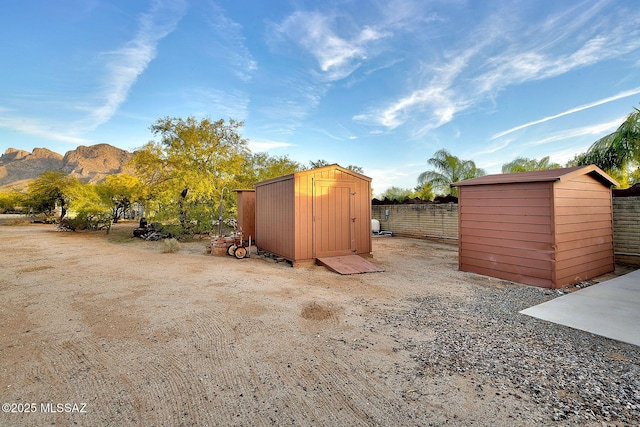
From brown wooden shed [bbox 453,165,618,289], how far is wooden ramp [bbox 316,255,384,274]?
7.19 feet

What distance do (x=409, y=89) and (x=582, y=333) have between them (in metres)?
10.1

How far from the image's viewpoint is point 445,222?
11266 millimetres

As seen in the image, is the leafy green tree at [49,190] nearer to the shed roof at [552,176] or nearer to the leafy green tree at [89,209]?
the leafy green tree at [89,209]

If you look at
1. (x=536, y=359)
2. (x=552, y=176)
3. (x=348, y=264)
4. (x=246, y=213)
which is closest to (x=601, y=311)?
(x=536, y=359)

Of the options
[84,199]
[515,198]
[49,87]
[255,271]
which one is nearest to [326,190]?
[255,271]

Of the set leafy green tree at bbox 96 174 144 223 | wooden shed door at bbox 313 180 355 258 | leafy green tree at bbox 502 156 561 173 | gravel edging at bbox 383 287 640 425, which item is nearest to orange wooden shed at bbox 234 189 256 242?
wooden shed door at bbox 313 180 355 258

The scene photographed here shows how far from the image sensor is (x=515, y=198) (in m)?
5.31

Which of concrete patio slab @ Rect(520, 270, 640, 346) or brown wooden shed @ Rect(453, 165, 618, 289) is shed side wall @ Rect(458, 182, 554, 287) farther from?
concrete patio slab @ Rect(520, 270, 640, 346)

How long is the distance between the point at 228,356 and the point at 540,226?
224 inches

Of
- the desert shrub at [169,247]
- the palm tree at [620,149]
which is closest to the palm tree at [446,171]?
the palm tree at [620,149]

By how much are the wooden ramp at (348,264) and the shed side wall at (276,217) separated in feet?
3.03

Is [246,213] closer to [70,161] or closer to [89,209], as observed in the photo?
[89,209]

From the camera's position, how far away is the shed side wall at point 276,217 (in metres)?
6.86

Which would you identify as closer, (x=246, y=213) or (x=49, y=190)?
(x=246, y=213)
